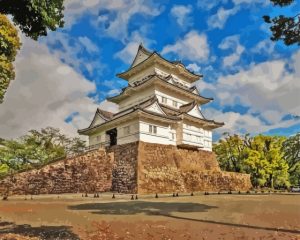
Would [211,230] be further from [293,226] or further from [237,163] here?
[237,163]

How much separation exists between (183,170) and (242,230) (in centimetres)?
2169

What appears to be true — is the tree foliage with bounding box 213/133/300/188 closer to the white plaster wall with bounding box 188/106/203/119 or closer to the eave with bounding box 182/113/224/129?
the eave with bounding box 182/113/224/129

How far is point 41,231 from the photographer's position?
8.76m

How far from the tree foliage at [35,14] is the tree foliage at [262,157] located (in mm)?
36858

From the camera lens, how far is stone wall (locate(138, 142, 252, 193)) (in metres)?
28.0

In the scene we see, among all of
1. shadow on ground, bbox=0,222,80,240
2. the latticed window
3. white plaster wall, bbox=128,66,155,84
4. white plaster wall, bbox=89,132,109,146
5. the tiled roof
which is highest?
white plaster wall, bbox=128,66,155,84

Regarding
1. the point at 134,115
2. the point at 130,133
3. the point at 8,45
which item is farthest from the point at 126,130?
the point at 8,45

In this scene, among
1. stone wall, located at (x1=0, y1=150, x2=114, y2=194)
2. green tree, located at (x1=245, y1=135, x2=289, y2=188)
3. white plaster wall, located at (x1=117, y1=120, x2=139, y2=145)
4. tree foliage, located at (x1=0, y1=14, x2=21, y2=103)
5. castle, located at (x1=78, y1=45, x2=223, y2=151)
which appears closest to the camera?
tree foliage, located at (x1=0, y1=14, x2=21, y2=103)

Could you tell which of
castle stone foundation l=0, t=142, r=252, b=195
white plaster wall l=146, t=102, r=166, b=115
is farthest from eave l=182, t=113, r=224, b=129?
castle stone foundation l=0, t=142, r=252, b=195

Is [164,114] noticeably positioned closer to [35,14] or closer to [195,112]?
[195,112]

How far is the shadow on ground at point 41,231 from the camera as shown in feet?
26.1

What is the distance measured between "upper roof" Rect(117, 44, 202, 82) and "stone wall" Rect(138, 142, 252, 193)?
456 inches

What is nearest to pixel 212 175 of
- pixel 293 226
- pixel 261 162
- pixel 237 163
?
pixel 261 162

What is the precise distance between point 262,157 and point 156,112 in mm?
19707
